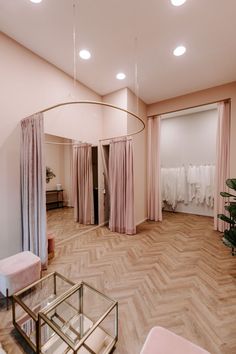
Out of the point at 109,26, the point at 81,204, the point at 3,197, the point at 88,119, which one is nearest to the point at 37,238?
the point at 3,197

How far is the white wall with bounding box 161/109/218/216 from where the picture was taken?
546 cm

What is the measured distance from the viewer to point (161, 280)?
2318mm

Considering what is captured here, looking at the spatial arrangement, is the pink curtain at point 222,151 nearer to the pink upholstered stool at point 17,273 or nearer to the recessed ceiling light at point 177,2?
the recessed ceiling light at point 177,2

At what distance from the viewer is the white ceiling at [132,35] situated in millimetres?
2211

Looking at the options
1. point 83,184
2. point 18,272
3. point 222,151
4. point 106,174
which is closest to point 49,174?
point 83,184

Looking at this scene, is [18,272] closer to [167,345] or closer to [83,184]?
[167,345]

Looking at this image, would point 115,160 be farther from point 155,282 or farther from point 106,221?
point 155,282

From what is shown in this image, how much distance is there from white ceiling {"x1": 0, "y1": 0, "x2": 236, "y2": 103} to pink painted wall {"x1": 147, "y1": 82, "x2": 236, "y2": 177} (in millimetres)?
271

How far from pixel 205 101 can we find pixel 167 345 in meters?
4.84

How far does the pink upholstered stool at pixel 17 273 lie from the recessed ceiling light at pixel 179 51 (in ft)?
13.0

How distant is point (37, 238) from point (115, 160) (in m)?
2.41

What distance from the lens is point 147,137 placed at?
5285mm

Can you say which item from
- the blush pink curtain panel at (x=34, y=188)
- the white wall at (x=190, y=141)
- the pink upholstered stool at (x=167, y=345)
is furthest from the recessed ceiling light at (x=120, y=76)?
the pink upholstered stool at (x=167, y=345)

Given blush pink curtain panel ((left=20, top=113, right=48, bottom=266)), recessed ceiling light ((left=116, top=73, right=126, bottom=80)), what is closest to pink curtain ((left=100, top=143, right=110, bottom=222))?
recessed ceiling light ((left=116, top=73, right=126, bottom=80))
